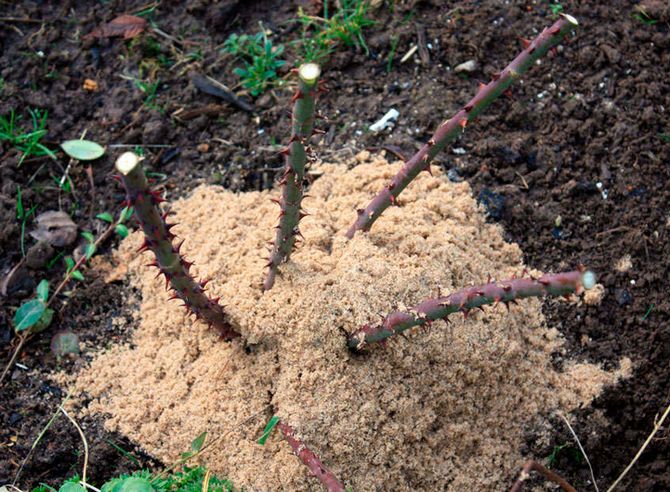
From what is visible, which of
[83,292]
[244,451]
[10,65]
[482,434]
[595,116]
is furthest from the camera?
[10,65]

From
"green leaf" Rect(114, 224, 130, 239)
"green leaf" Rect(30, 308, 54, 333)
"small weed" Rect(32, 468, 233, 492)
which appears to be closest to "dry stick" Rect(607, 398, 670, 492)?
"small weed" Rect(32, 468, 233, 492)

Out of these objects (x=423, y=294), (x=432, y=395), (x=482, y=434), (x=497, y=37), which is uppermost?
(x=497, y=37)

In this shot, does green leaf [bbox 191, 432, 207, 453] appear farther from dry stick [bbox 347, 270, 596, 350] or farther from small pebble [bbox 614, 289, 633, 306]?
small pebble [bbox 614, 289, 633, 306]

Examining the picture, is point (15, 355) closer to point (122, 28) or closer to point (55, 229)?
point (55, 229)

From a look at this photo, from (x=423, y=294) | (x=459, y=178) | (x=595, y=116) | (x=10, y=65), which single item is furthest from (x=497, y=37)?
(x=10, y=65)

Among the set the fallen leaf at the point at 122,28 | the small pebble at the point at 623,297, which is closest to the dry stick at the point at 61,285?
the fallen leaf at the point at 122,28

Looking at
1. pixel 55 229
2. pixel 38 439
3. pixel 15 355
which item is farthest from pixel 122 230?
pixel 38 439

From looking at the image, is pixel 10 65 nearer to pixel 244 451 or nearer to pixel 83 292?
pixel 83 292
